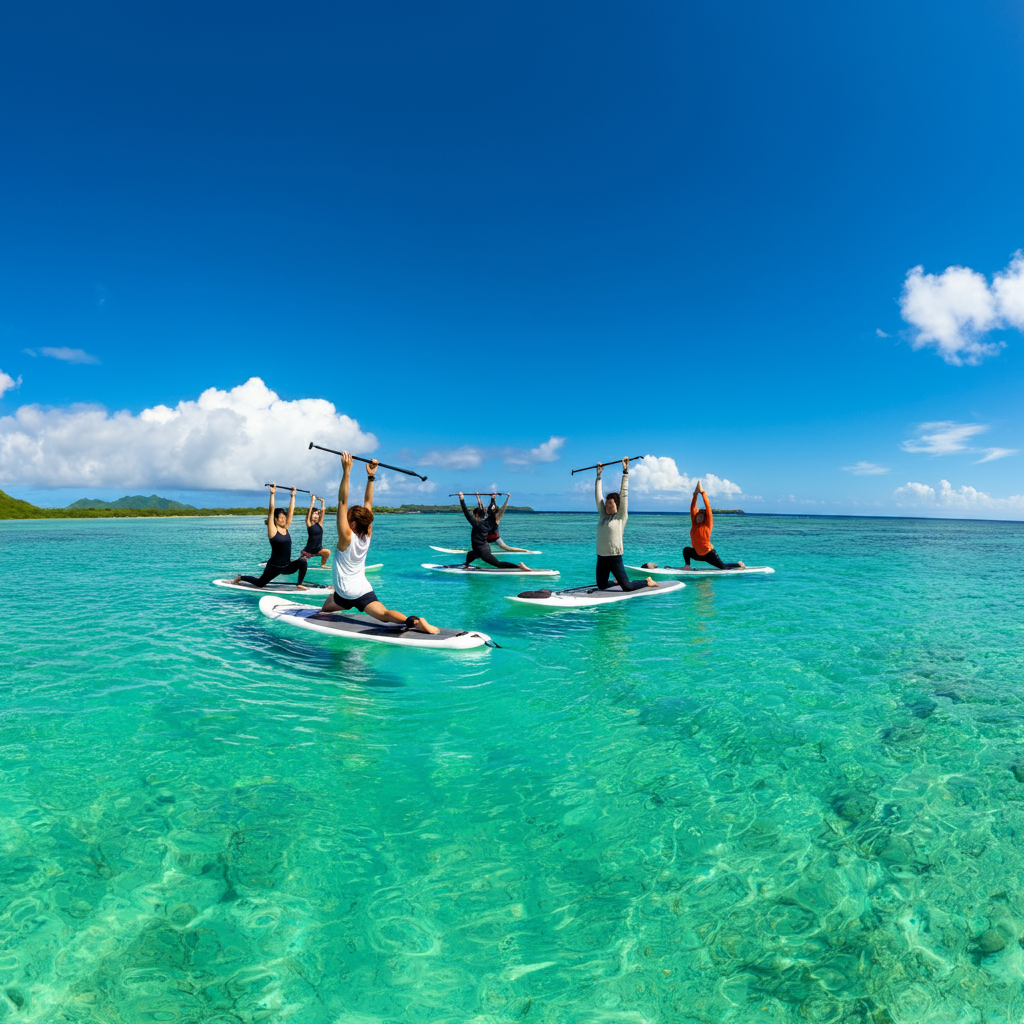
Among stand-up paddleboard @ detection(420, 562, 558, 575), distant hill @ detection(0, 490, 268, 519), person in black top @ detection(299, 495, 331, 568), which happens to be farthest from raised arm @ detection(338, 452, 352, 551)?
distant hill @ detection(0, 490, 268, 519)

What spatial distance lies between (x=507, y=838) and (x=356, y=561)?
7.38 metres

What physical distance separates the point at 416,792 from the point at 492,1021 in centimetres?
263

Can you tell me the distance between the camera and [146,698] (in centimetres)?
835

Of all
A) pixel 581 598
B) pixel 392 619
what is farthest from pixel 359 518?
pixel 581 598

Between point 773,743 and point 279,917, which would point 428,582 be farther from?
point 279,917

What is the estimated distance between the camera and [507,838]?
489 centimetres

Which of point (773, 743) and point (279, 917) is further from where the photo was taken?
point (773, 743)

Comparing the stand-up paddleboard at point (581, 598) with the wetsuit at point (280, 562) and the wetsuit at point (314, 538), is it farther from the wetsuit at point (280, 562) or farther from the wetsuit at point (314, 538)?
the wetsuit at point (314, 538)

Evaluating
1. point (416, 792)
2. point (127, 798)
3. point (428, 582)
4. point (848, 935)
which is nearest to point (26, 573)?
point (428, 582)

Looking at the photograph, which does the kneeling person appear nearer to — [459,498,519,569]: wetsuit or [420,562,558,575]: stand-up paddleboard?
[459,498,519,569]: wetsuit

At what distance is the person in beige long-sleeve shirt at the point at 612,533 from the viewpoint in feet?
51.2

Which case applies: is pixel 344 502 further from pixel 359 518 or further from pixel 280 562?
pixel 280 562

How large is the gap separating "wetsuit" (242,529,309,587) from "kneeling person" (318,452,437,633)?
19.8 ft

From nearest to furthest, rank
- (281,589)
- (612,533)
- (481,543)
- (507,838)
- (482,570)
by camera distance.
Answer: (507,838)
(612,533)
(281,589)
(481,543)
(482,570)
